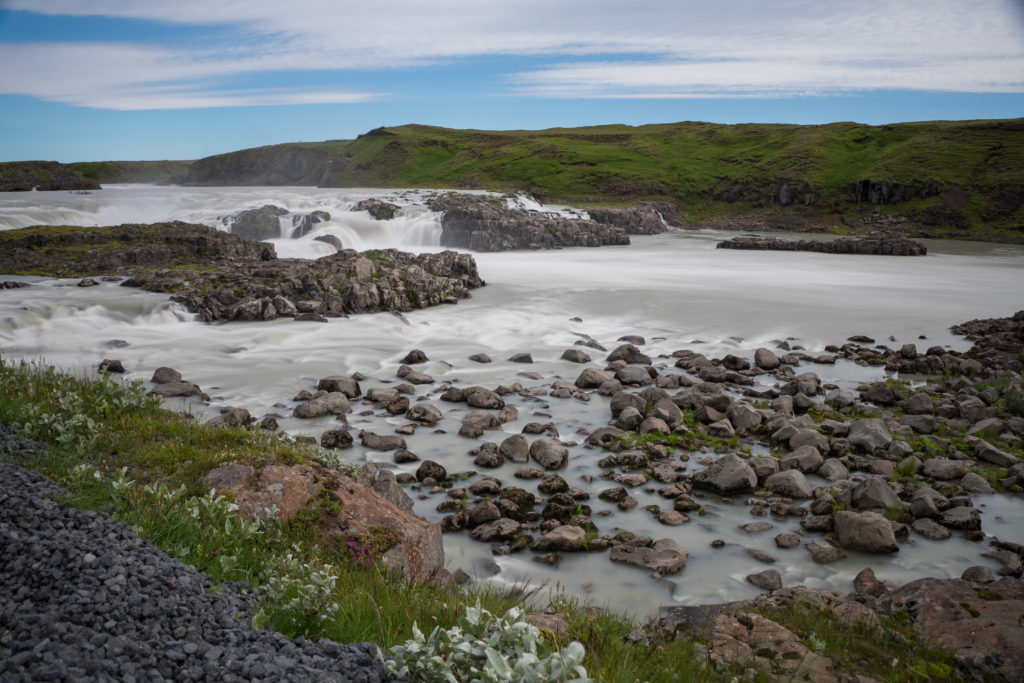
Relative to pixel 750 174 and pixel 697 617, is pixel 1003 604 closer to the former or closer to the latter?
pixel 697 617

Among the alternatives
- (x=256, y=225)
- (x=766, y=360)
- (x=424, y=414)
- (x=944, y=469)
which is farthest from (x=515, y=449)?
(x=256, y=225)

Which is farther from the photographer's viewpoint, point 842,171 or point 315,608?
point 842,171

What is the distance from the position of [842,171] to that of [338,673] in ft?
476

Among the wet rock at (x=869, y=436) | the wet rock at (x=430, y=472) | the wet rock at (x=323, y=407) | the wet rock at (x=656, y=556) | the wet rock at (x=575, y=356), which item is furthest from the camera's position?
the wet rock at (x=575, y=356)

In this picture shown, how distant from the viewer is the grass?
15.4 ft

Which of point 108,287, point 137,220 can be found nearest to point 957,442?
point 108,287

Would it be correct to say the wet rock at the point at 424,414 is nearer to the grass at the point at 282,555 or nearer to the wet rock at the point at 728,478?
the grass at the point at 282,555

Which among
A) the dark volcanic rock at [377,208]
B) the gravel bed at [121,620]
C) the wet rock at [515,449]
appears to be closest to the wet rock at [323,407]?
the wet rock at [515,449]

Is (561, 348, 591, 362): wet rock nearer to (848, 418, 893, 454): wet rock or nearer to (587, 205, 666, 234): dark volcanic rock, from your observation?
(848, 418, 893, 454): wet rock

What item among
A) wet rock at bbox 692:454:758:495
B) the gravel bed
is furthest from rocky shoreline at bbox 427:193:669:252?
the gravel bed

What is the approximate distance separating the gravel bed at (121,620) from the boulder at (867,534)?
27.4 feet

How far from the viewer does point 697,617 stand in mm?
7695

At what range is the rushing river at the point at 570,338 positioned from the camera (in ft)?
30.9

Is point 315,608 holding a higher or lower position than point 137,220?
lower
